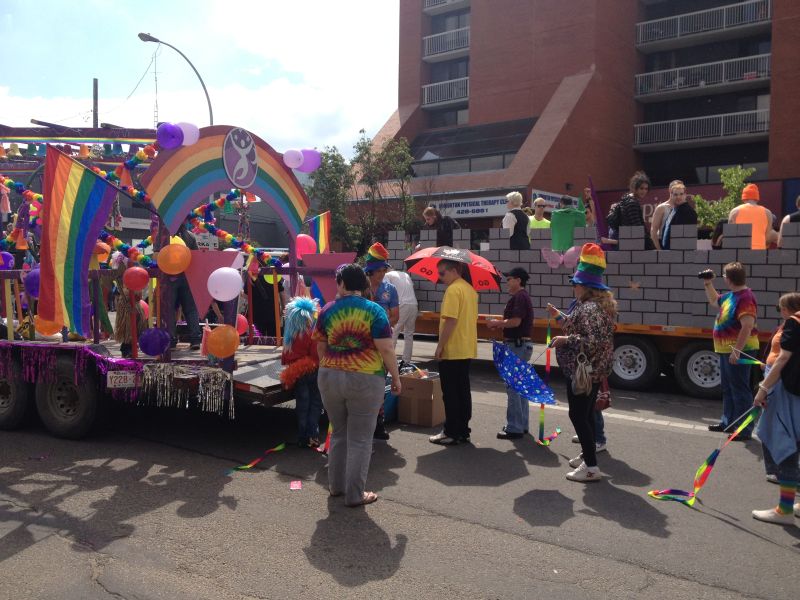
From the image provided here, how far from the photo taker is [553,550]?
13.8 ft

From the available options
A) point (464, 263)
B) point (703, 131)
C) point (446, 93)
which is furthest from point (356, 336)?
point (446, 93)

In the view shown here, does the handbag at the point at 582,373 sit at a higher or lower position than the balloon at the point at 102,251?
lower

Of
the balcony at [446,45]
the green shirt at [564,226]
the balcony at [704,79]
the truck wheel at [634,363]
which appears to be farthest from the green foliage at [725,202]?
the truck wheel at [634,363]

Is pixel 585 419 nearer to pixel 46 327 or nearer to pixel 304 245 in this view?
pixel 304 245

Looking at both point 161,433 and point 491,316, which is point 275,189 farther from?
point 491,316

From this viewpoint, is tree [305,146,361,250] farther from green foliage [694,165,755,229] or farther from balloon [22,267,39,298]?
balloon [22,267,39,298]

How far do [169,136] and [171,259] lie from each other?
105 cm

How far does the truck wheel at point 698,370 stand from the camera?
8883 mm

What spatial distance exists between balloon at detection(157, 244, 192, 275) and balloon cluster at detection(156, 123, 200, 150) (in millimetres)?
877

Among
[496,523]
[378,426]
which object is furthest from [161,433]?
[496,523]

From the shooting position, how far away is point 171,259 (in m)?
5.95

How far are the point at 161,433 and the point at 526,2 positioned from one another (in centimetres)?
2949

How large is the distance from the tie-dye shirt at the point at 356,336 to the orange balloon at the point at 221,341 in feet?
4.37

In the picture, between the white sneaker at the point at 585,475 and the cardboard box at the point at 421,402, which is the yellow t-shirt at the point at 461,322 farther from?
the white sneaker at the point at 585,475
